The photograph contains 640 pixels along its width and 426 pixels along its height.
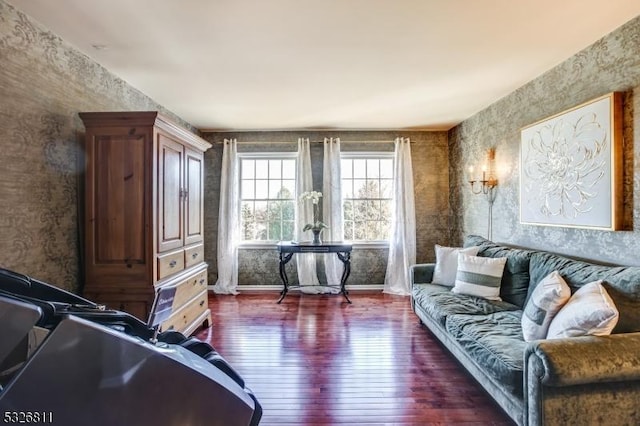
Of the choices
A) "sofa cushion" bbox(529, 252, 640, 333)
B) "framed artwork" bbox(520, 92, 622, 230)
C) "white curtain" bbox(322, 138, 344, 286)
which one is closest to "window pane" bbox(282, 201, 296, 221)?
"white curtain" bbox(322, 138, 344, 286)

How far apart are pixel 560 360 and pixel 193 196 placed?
305 centimetres

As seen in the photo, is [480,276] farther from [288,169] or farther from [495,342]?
[288,169]

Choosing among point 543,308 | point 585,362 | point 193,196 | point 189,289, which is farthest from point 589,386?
point 193,196

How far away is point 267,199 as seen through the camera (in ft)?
16.3

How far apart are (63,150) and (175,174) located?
0.77 metres

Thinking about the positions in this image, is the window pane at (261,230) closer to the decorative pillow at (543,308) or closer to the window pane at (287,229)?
the window pane at (287,229)

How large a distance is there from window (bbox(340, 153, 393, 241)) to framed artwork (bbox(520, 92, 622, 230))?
212cm

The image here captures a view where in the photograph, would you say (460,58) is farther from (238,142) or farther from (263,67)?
(238,142)

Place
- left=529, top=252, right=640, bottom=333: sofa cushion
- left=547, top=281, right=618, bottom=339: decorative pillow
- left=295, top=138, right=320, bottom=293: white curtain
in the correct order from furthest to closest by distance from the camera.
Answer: left=295, top=138, right=320, bottom=293: white curtain, left=529, top=252, right=640, bottom=333: sofa cushion, left=547, top=281, right=618, bottom=339: decorative pillow

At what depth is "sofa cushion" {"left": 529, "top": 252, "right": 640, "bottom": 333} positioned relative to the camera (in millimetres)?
1743

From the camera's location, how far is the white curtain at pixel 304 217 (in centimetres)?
472

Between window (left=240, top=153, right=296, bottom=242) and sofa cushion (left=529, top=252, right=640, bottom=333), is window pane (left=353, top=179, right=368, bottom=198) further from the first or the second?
sofa cushion (left=529, top=252, right=640, bottom=333)

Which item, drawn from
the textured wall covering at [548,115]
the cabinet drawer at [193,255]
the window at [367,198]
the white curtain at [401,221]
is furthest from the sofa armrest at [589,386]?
the window at [367,198]

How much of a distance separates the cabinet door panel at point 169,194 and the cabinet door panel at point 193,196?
14cm
